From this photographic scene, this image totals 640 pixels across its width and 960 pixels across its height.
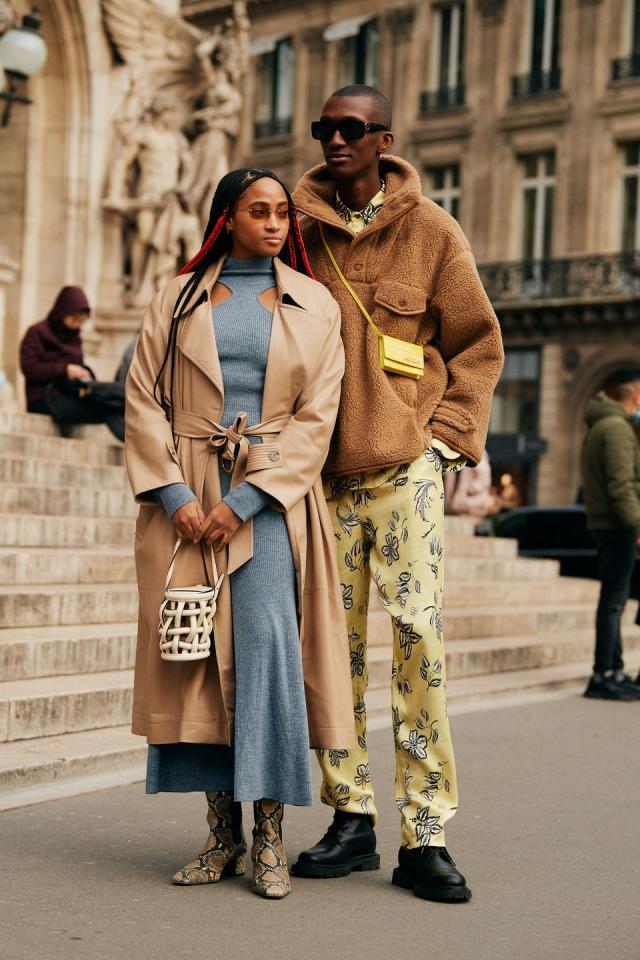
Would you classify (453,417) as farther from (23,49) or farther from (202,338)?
(23,49)

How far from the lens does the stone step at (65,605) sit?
789 cm

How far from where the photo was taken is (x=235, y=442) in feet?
14.9

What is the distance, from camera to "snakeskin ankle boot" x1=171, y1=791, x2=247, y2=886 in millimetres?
4598

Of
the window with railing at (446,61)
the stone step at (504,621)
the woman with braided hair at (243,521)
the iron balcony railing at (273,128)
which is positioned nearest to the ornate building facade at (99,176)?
the stone step at (504,621)

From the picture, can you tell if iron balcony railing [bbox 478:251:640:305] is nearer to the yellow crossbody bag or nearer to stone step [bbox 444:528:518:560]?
stone step [bbox 444:528:518:560]

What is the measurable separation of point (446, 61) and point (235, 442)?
39.4 m

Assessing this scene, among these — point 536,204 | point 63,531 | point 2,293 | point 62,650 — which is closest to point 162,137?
point 2,293

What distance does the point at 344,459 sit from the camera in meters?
4.73

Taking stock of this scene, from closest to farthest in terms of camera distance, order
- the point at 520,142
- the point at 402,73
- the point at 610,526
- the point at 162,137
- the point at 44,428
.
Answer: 1. the point at 610,526
2. the point at 44,428
3. the point at 162,137
4. the point at 520,142
5. the point at 402,73

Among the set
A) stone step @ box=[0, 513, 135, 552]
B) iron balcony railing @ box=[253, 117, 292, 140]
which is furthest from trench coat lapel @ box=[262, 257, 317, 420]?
iron balcony railing @ box=[253, 117, 292, 140]

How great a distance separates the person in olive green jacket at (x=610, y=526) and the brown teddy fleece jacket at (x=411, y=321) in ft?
16.9

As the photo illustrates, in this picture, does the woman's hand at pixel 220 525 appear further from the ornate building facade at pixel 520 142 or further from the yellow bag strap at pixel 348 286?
the ornate building facade at pixel 520 142

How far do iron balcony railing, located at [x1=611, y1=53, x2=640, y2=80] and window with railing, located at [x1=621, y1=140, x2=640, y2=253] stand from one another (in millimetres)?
1549

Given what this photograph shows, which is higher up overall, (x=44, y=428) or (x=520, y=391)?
(x=520, y=391)
